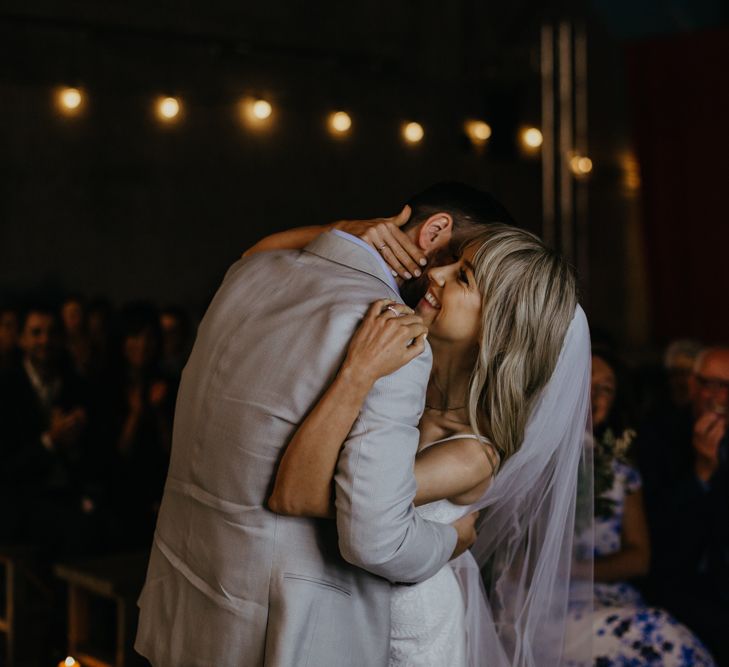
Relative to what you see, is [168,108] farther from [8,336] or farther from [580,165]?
[580,165]

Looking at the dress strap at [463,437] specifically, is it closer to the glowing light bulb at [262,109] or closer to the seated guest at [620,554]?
the seated guest at [620,554]

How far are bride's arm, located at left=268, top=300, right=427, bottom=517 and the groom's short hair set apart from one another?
1.67 ft

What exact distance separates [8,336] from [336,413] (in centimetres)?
380

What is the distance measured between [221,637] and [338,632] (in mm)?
207

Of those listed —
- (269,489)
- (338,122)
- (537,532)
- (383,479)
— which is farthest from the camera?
(338,122)

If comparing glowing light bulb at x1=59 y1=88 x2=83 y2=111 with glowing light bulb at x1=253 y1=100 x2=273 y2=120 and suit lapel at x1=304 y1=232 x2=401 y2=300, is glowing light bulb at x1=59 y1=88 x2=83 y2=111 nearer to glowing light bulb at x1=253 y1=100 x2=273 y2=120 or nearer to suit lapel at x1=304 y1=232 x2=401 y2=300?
glowing light bulb at x1=253 y1=100 x2=273 y2=120

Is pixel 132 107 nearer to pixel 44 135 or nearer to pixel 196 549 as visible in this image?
pixel 44 135

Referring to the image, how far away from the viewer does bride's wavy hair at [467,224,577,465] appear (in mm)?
2018

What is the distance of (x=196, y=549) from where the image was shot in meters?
1.91

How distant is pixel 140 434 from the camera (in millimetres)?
5016

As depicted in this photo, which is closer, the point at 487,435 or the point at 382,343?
the point at 382,343

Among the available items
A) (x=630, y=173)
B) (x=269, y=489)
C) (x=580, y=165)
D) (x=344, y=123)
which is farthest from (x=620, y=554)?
(x=630, y=173)

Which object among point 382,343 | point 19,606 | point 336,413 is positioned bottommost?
point 19,606

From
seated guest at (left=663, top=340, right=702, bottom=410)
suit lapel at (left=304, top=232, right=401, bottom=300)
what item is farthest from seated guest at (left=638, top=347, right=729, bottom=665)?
suit lapel at (left=304, top=232, right=401, bottom=300)
